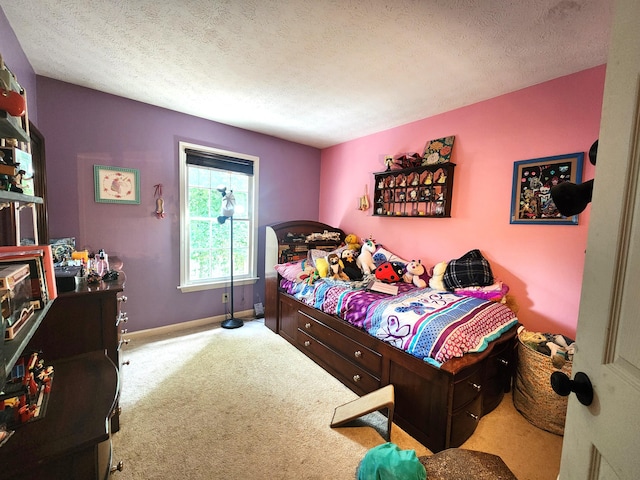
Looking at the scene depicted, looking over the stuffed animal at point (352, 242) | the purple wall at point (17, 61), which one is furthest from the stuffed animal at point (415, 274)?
the purple wall at point (17, 61)

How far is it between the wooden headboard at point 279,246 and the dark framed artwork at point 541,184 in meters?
2.14

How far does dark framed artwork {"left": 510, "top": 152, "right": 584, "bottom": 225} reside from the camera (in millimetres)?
1984

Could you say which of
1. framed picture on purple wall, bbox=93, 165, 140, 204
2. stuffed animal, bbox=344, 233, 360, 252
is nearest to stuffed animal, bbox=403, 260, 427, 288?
stuffed animal, bbox=344, 233, 360, 252

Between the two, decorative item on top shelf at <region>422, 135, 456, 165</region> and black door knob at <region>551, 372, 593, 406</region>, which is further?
decorative item on top shelf at <region>422, 135, 456, 165</region>

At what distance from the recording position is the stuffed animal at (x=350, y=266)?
9.29 feet

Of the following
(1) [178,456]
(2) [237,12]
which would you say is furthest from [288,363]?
(2) [237,12]

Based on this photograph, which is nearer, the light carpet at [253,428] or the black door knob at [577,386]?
the black door knob at [577,386]

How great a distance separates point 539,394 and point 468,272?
39.1 inches

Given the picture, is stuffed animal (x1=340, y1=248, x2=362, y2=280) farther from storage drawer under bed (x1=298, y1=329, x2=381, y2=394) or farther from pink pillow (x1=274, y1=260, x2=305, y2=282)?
storage drawer under bed (x1=298, y1=329, x2=381, y2=394)

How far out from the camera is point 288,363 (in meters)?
2.50

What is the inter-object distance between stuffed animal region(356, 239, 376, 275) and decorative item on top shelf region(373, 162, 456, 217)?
401 millimetres

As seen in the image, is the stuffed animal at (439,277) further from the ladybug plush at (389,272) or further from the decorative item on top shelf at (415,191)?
the decorative item on top shelf at (415,191)

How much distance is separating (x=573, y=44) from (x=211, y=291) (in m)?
3.91

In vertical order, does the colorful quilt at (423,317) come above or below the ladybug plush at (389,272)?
below
